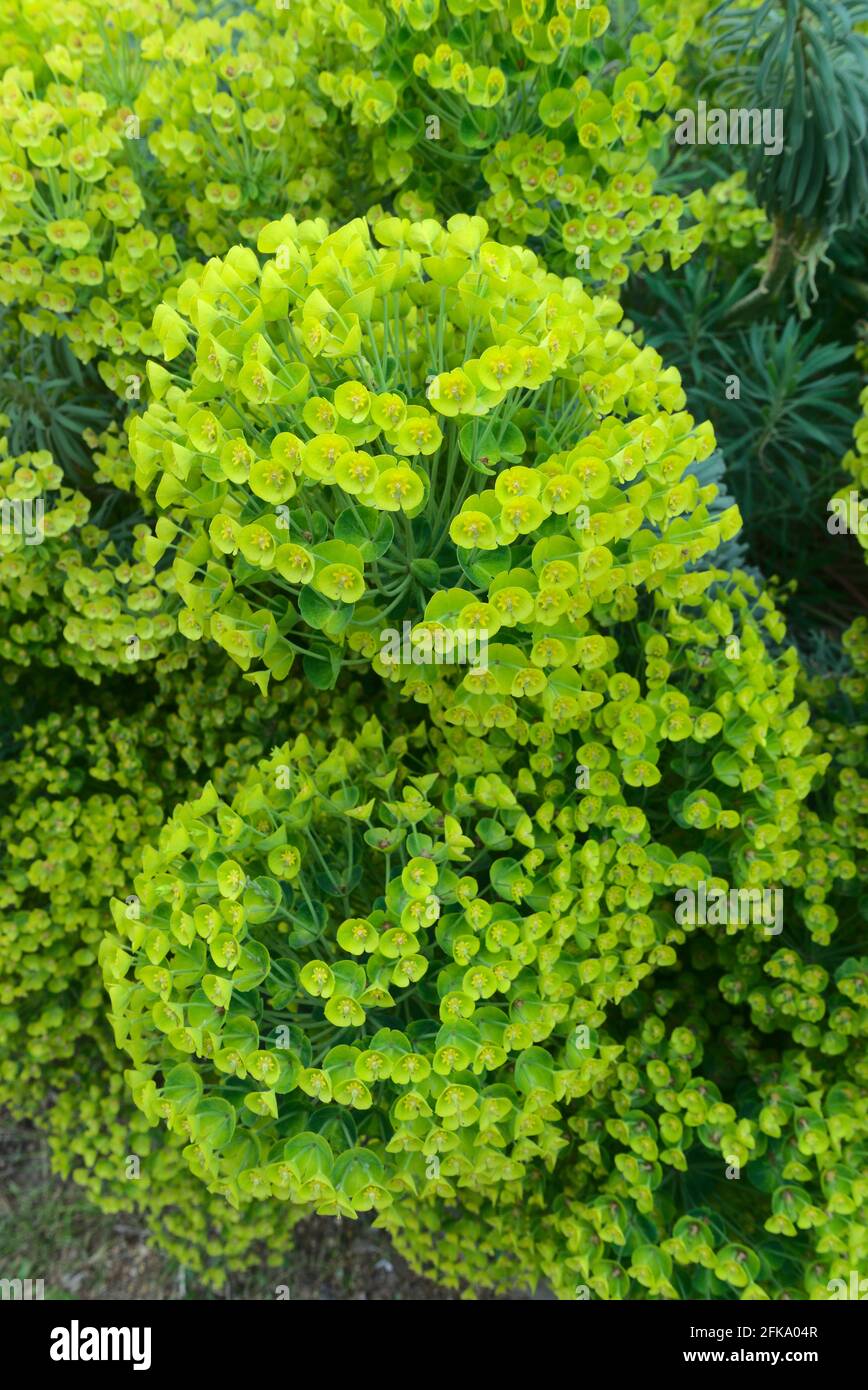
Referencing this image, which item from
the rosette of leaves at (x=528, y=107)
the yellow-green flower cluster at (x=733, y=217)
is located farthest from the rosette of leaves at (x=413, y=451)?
the yellow-green flower cluster at (x=733, y=217)

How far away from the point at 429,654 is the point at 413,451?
0.38 meters

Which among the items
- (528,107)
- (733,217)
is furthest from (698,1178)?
(733,217)

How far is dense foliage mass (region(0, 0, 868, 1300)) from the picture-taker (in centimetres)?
178

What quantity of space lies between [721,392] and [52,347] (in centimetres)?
207

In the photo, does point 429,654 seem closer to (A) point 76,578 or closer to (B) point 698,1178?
(A) point 76,578

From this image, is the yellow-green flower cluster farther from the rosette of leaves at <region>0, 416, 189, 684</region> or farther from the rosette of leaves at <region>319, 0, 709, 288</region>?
the rosette of leaves at <region>0, 416, 189, 684</region>

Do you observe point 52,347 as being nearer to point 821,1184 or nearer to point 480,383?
point 480,383

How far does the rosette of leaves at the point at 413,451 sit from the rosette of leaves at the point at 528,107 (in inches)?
20.8

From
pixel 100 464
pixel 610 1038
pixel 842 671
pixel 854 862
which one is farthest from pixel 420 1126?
pixel 842 671

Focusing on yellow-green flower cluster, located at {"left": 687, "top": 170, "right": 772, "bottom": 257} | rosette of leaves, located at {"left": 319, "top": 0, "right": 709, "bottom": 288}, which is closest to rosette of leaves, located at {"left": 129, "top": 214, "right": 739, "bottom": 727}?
rosette of leaves, located at {"left": 319, "top": 0, "right": 709, "bottom": 288}

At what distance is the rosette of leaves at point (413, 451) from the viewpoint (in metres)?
1.65

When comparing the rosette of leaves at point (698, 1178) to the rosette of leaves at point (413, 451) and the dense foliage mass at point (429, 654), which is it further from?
the rosette of leaves at point (413, 451)

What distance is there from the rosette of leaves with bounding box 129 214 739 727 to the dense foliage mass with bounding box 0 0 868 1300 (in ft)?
0.03

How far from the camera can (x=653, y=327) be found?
3318 mm
